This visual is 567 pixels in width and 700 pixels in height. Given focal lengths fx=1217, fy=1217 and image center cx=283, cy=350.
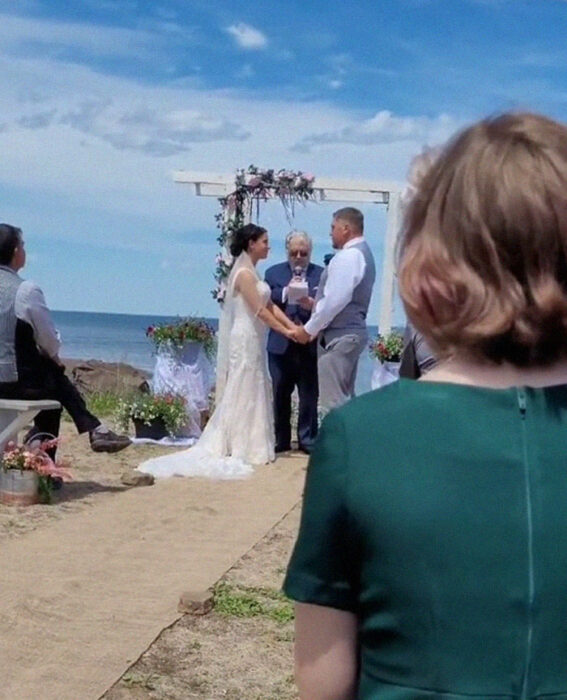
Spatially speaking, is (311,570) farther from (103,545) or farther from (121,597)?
(103,545)

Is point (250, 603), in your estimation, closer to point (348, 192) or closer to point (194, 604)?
point (194, 604)

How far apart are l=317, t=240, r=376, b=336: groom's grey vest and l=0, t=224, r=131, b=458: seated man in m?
2.30

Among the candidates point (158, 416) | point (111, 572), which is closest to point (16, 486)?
point (111, 572)

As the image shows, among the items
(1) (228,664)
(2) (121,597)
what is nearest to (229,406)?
(2) (121,597)

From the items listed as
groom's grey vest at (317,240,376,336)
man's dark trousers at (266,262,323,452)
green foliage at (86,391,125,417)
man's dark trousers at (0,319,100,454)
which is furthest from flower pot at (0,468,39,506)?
green foliage at (86,391,125,417)

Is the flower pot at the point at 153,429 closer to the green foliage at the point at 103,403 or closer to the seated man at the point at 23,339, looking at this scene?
the green foliage at the point at 103,403

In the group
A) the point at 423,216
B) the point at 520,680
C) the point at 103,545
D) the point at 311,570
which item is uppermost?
the point at 423,216

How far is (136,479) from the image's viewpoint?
8414mm

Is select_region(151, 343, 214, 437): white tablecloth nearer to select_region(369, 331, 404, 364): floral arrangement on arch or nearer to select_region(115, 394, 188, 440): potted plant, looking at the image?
select_region(115, 394, 188, 440): potted plant

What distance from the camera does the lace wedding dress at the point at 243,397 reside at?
31.9 feet

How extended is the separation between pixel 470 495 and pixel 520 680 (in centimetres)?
21

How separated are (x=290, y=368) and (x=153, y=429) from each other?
138cm

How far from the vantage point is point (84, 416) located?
28.3 ft

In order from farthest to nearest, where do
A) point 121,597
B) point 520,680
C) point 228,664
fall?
1. point 121,597
2. point 228,664
3. point 520,680
